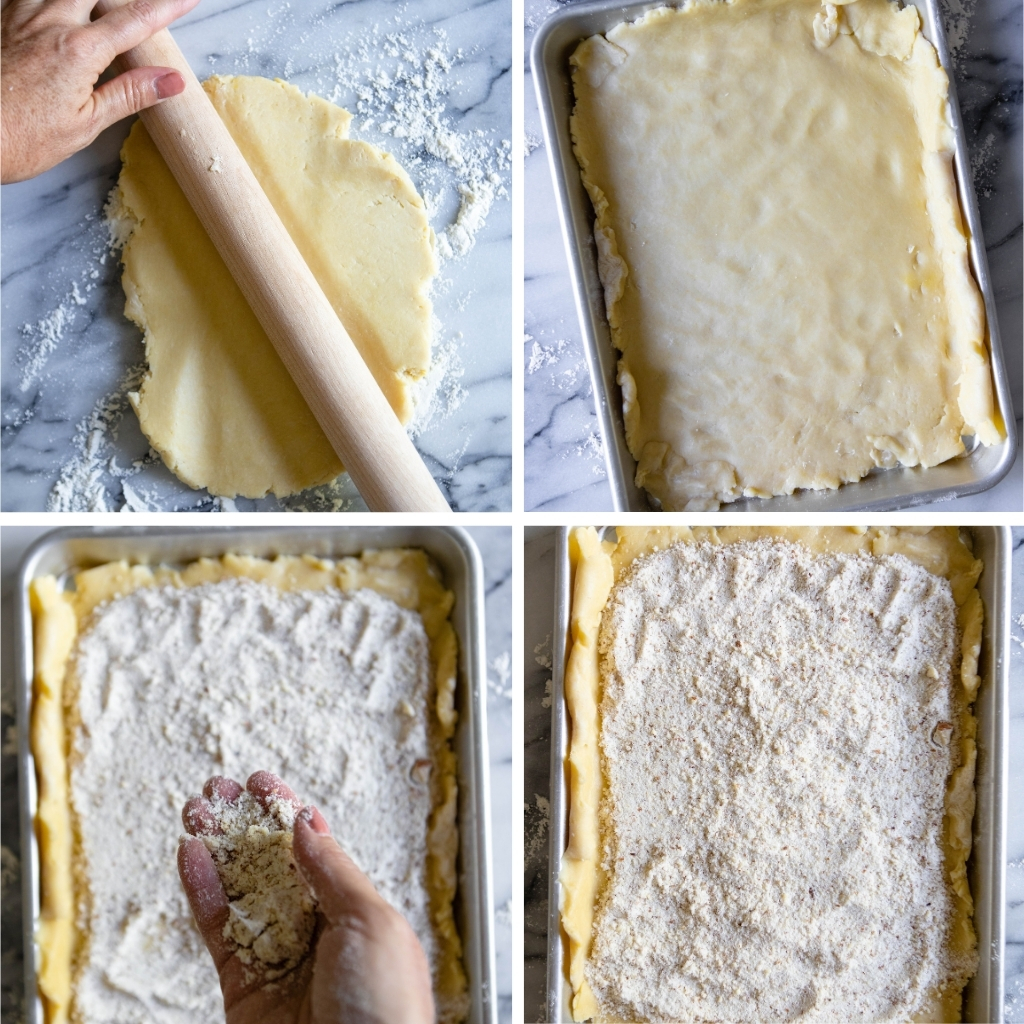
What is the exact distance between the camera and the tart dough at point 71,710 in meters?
0.98

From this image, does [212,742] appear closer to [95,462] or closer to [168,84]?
[95,462]

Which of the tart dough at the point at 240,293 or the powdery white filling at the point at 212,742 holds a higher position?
the tart dough at the point at 240,293

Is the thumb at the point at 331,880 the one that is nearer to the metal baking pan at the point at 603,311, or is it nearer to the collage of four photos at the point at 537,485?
the collage of four photos at the point at 537,485

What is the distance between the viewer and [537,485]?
40.5 inches

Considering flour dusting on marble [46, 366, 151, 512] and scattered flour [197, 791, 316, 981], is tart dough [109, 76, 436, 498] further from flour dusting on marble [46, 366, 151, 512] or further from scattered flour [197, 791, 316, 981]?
scattered flour [197, 791, 316, 981]

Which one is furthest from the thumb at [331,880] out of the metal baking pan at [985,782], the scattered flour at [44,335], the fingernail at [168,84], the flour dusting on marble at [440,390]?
the fingernail at [168,84]

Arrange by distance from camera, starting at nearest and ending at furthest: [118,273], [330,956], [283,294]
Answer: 1. [330,956]
2. [283,294]
3. [118,273]

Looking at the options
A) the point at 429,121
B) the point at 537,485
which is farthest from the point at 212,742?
the point at 429,121

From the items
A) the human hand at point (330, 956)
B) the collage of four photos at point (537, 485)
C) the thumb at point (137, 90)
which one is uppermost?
the thumb at point (137, 90)

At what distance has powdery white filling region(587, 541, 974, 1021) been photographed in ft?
3.14

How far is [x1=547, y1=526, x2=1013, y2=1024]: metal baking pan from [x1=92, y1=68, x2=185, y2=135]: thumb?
25.6 inches

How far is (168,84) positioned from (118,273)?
Answer: 0.72 feet

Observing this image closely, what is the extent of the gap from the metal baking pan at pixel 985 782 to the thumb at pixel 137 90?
650mm

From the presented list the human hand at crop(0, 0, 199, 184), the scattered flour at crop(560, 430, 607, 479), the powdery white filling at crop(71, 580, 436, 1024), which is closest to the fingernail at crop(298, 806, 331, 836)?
the powdery white filling at crop(71, 580, 436, 1024)
